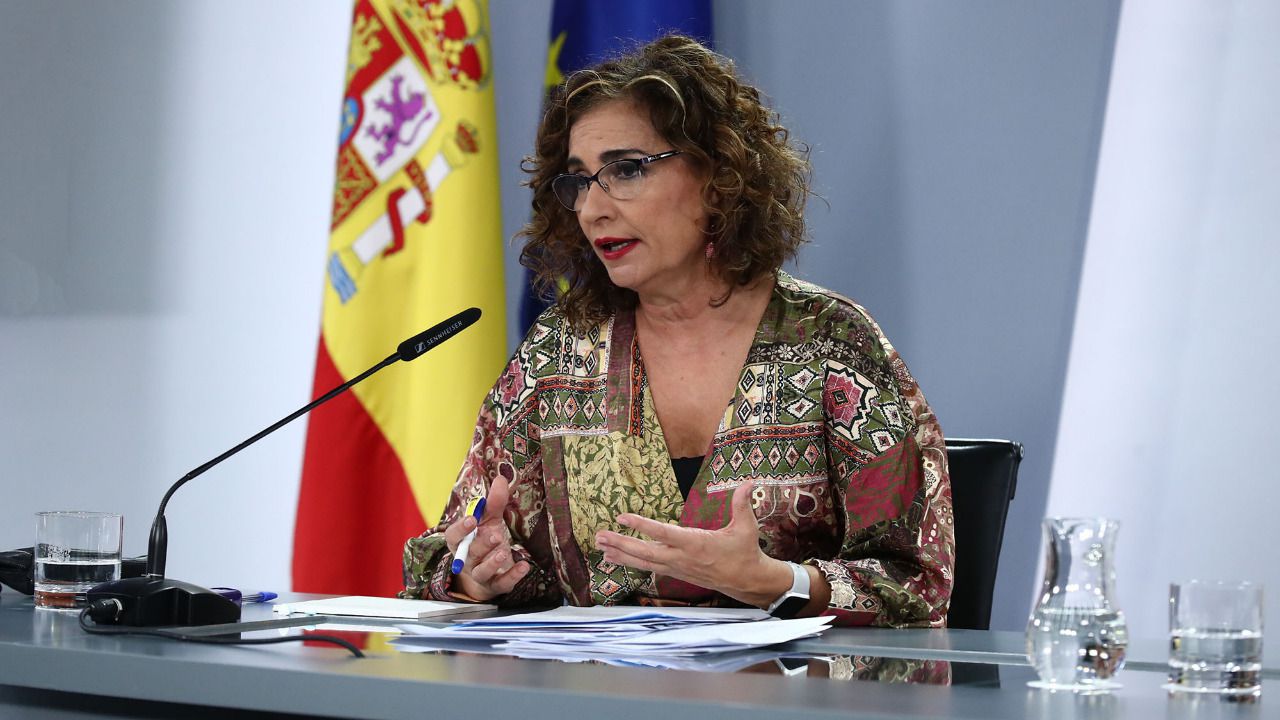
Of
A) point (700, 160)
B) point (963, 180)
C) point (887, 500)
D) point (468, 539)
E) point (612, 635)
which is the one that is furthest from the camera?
point (963, 180)

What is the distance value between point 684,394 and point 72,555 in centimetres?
83

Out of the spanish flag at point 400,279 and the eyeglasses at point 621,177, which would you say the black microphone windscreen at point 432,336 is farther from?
the spanish flag at point 400,279

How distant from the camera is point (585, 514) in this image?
191 cm

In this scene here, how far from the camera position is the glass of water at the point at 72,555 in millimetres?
1532

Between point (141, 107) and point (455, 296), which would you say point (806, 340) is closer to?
point (455, 296)

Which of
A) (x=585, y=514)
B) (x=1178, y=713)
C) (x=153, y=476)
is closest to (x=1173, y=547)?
(x=585, y=514)

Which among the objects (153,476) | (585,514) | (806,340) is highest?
(806,340)

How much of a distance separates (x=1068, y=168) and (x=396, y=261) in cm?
140

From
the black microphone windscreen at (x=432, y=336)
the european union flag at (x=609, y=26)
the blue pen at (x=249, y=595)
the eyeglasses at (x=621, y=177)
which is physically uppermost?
the european union flag at (x=609, y=26)

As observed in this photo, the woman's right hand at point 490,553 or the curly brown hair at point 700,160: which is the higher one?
the curly brown hair at point 700,160

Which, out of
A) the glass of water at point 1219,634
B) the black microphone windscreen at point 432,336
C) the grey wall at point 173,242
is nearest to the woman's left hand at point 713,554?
the black microphone windscreen at point 432,336

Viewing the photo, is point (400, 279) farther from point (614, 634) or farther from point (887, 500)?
point (614, 634)

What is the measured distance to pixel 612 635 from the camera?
4.10 feet

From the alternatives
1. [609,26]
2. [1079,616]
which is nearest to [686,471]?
[1079,616]
